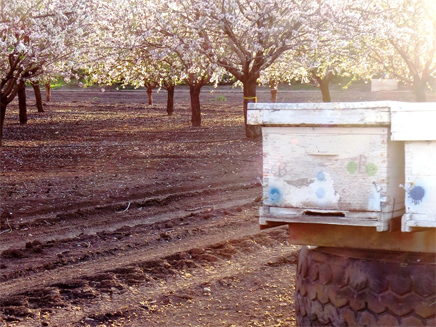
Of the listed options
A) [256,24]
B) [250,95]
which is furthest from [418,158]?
[250,95]

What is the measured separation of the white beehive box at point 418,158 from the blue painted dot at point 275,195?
68cm

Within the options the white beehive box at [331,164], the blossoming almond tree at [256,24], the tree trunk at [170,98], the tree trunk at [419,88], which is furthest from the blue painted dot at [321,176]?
the tree trunk at [170,98]

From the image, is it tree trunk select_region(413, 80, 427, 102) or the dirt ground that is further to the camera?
tree trunk select_region(413, 80, 427, 102)

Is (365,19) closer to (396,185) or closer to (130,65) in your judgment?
(130,65)

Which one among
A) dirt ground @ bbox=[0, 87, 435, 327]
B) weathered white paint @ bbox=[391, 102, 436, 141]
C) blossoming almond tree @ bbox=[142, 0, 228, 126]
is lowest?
dirt ground @ bbox=[0, 87, 435, 327]

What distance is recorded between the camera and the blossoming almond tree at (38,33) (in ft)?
46.4

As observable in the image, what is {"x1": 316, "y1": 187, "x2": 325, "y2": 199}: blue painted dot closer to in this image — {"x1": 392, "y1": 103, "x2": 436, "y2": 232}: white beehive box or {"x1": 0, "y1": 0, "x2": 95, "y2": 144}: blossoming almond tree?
{"x1": 392, "y1": 103, "x2": 436, "y2": 232}: white beehive box

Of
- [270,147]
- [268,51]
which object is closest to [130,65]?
[268,51]

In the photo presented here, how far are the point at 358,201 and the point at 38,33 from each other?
13707mm

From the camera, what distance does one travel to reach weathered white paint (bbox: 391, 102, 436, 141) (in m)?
2.69

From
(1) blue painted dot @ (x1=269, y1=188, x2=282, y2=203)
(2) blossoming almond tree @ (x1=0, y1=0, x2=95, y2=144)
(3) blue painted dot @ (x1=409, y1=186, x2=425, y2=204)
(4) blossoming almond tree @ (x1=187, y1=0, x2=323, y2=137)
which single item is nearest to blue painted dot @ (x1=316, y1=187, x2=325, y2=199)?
(1) blue painted dot @ (x1=269, y1=188, x2=282, y2=203)

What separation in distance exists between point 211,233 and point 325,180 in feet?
12.7

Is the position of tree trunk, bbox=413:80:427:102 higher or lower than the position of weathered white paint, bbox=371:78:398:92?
lower

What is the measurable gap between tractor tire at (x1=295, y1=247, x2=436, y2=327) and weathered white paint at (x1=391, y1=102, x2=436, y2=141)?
661 millimetres
